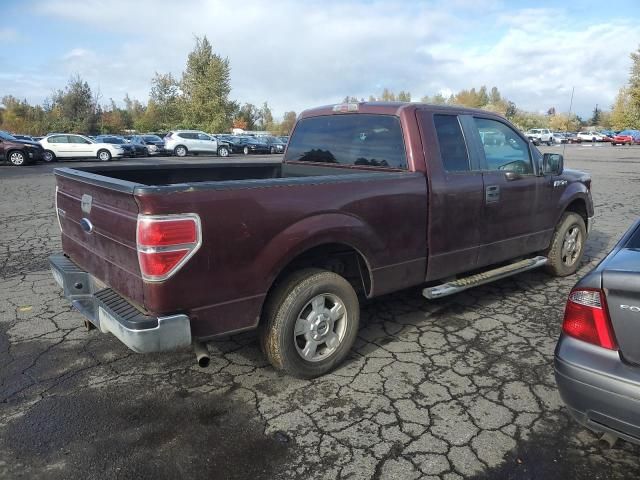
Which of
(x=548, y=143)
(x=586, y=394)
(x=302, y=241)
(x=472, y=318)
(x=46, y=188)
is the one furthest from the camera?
(x=548, y=143)

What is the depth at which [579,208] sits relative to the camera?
19.1 ft

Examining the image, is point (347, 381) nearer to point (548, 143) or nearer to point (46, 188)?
point (46, 188)

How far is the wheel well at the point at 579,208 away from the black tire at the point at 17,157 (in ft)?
81.5

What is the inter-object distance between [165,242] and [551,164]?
4061 millimetres

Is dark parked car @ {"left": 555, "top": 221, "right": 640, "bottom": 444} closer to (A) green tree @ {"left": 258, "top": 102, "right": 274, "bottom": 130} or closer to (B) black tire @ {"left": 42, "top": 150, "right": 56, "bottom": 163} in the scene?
(B) black tire @ {"left": 42, "top": 150, "right": 56, "bottom": 163}

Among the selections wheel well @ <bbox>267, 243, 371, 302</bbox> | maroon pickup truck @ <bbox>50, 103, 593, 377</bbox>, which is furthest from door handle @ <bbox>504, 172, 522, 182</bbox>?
wheel well @ <bbox>267, 243, 371, 302</bbox>

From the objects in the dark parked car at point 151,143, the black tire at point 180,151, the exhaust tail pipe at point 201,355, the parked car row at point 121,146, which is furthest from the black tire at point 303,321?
the black tire at point 180,151

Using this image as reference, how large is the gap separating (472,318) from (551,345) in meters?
0.75

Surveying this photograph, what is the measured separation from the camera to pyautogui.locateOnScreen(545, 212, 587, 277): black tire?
5508 mm

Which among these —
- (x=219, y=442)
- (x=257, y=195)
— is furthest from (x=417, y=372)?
(x=257, y=195)

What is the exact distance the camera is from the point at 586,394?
2.37 metres

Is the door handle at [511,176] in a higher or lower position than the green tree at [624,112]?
lower

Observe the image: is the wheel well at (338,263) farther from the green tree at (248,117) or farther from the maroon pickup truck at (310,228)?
the green tree at (248,117)

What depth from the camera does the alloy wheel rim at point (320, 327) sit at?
134 inches
